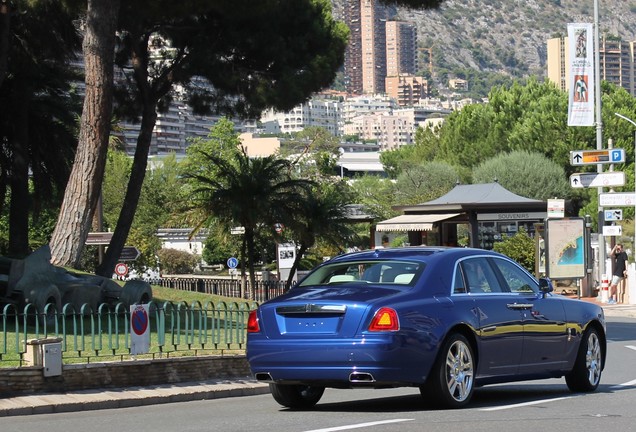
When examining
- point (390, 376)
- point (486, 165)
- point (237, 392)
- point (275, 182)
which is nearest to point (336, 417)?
point (390, 376)

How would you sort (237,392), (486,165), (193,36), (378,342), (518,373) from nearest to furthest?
(378,342), (518,373), (237,392), (193,36), (486,165)

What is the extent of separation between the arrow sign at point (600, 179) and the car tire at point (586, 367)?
22.2m

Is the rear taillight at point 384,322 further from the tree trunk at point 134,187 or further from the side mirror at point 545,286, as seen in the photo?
the tree trunk at point 134,187

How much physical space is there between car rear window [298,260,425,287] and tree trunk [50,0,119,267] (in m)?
10.3

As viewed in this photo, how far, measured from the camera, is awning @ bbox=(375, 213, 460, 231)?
41.8m

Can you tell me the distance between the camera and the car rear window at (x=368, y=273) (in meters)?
11.5

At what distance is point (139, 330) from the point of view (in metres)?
14.8

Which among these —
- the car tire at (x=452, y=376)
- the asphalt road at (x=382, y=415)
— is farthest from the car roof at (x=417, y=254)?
the asphalt road at (x=382, y=415)

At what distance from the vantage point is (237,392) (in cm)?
1487

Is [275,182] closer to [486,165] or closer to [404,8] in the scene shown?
[404,8]

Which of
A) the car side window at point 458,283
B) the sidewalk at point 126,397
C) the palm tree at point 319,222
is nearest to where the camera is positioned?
the car side window at point 458,283

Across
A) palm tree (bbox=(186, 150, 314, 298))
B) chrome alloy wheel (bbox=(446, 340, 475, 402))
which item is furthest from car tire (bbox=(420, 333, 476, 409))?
palm tree (bbox=(186, 150, 314, 298))

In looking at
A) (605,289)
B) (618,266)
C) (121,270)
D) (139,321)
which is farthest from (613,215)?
(139,321)

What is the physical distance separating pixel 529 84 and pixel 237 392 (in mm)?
71569
